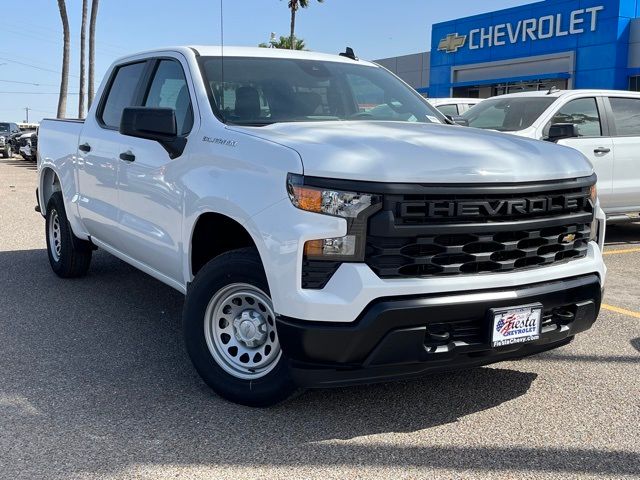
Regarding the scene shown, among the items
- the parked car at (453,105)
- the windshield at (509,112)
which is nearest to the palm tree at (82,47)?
the parked car at (453,105)

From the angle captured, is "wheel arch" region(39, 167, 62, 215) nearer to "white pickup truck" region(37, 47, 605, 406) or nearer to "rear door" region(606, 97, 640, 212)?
"white pickup truck" region(37, 47, 605, 406)

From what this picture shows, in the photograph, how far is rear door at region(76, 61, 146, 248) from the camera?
5.16 m

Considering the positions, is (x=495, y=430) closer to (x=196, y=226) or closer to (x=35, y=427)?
(x=196, y=226)

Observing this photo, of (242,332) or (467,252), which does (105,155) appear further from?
(467,252)

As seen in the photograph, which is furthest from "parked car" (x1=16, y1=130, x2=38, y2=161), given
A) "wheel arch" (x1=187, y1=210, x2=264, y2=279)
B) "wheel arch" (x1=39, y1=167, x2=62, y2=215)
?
"wheel arch" (x1=187, y1=210, x2=264, y2=279)

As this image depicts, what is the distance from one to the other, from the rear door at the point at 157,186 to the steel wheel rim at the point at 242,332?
57 cm

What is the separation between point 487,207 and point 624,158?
20.1ft

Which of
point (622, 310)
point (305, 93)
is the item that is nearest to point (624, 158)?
point (622, 310)

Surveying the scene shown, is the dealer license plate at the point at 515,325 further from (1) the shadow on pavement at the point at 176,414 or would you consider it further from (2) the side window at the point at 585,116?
(2) the side window at the point at 585,116

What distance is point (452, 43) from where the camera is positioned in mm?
34656

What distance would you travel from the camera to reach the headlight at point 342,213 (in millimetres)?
3170

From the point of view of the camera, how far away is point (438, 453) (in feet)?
10.7

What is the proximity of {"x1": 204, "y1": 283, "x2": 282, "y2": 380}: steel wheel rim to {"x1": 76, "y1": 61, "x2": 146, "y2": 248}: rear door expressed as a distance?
5.50ft

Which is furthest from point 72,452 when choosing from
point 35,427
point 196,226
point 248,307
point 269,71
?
point 269,71
